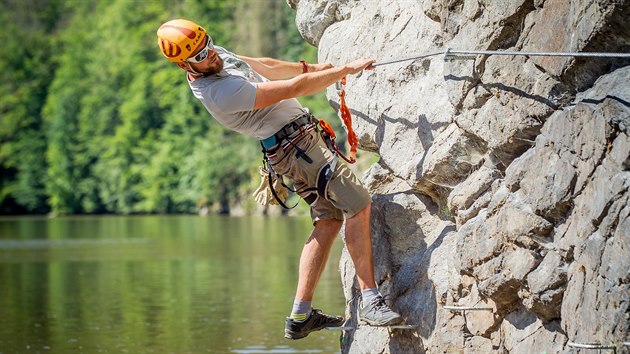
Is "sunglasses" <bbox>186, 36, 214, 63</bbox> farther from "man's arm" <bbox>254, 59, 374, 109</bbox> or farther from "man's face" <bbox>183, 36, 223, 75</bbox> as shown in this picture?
"man's arm" <bbox>254, 59, 374, 109</bbox>

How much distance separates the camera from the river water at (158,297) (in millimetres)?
15344

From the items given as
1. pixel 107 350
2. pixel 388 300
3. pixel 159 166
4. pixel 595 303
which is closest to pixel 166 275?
pixel 107 350

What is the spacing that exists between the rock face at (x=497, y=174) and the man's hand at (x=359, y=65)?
50 centimetres

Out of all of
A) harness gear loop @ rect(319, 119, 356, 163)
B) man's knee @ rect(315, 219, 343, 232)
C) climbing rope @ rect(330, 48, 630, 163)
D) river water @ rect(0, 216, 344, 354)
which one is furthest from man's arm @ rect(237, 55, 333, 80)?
river water @ rect(0, 216, 344, 354)

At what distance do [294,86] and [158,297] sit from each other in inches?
564

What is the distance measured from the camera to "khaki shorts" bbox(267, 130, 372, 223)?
776 cm

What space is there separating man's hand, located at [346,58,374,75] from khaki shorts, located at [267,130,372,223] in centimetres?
57

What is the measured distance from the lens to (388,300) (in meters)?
8.02

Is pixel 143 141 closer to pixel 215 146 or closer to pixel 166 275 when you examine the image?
pixel 215 146

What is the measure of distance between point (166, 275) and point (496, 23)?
66.2 feet

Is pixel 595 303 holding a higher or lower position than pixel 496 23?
lower

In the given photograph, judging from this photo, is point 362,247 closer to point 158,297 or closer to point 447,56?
point 447,56

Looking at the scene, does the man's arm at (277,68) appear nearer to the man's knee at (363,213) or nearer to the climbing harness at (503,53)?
the climbing harness at (503,53)

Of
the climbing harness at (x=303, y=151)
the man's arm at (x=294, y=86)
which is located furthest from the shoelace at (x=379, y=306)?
the man's arm at (x=294, y=86)
